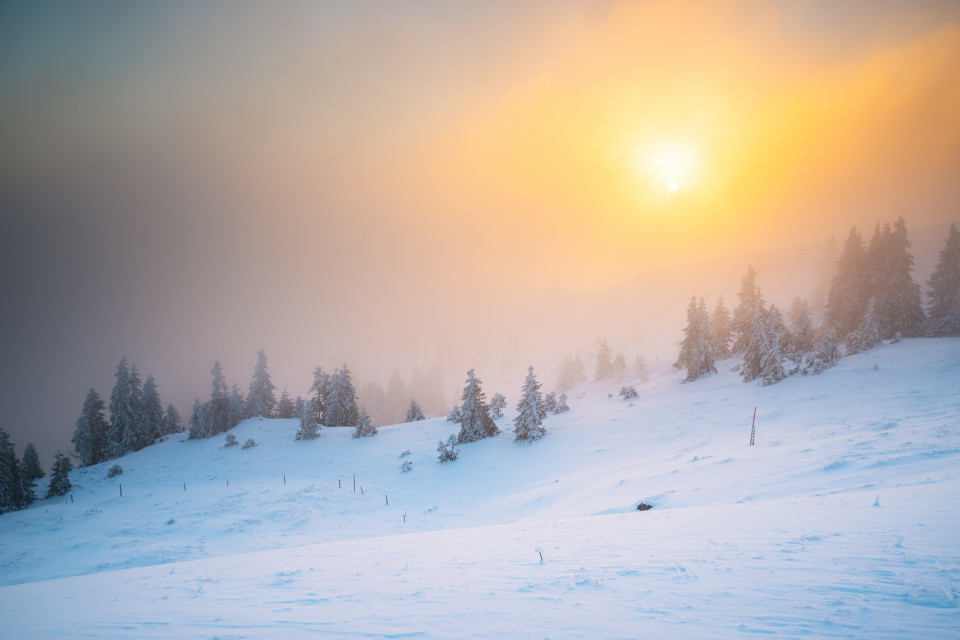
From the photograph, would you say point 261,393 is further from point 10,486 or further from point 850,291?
point 850,291

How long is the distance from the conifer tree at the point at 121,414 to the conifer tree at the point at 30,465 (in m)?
8.76

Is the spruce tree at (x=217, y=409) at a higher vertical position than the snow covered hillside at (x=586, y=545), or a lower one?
higher

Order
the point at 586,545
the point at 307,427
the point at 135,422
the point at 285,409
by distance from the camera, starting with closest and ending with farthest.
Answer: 1. the point at 586,545
2. the point at 307,427
3. the point at 135,422
4. the point at 285,409

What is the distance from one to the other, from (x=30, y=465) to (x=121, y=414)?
39.7 ft

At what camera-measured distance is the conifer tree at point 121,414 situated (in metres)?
46.4

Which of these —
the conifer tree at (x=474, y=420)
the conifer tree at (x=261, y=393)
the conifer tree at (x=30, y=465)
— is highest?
the conifer tree at (x=261, y=393)

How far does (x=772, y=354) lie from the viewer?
1431 inches

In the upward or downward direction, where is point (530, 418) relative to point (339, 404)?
downward

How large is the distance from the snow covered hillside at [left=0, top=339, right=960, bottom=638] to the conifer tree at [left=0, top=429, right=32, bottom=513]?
9.59 feet

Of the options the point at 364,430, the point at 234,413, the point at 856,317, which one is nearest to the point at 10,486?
the point at 234,413

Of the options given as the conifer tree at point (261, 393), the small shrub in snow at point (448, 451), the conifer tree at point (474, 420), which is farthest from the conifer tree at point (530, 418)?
the conifer tree at point (261, 393)

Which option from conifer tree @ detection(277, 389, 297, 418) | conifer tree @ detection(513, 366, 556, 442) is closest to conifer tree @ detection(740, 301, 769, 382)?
conifer tree @ detection(513, 366, 556, 442)

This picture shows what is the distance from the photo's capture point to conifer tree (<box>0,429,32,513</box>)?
29.6m

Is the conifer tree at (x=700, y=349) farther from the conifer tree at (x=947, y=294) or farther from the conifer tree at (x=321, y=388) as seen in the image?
the conifer tree at (x=321, y=388)
